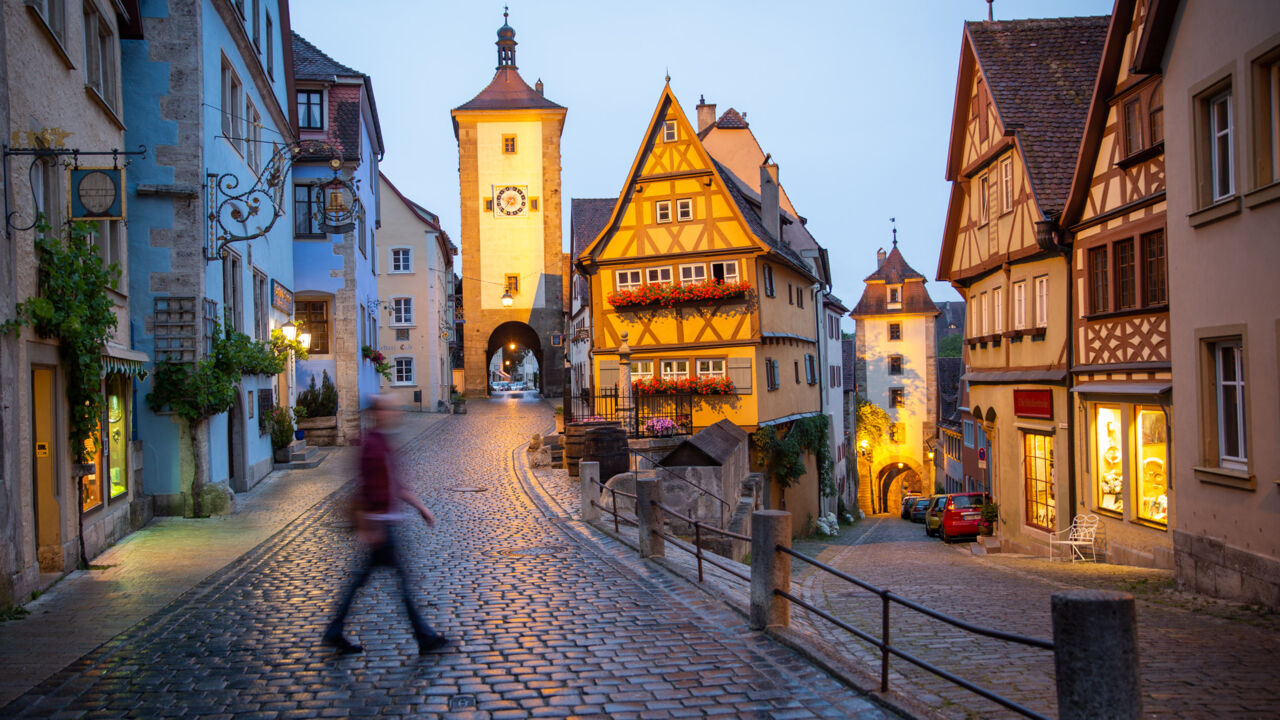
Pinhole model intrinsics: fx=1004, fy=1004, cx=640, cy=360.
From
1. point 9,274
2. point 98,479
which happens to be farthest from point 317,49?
point 9,274

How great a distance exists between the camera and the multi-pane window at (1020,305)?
2050 centimetres

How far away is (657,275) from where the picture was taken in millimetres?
28859

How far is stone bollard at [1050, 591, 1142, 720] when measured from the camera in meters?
4.58

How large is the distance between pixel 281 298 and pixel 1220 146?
1894cm

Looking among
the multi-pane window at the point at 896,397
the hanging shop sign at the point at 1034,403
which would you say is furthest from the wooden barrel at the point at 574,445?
the multi-pane window at the point at 896,397

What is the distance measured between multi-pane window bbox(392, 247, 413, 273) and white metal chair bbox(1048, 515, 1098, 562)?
111 ft

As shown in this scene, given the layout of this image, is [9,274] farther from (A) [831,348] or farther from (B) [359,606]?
(A) [831,348]

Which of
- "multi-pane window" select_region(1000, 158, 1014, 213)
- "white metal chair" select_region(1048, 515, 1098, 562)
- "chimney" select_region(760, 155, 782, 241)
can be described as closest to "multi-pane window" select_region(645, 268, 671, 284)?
"chimney" select_region(760, 155, 782, 241)

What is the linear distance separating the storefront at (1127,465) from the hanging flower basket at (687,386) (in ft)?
34.6

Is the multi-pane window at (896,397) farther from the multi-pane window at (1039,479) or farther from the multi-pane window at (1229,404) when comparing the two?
the multi-pane window at (1229,404)

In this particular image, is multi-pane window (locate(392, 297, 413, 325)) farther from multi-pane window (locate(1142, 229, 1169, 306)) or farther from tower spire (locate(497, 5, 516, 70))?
multi-pane window (locate(1142, 229, 1169, 306))

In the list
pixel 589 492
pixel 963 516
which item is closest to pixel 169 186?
pixel 589 492

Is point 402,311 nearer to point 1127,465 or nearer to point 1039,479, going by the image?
point 1039,479

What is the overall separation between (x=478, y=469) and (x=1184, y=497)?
563 inches
